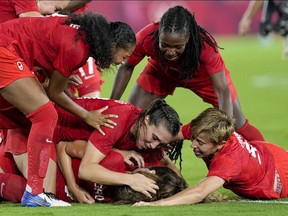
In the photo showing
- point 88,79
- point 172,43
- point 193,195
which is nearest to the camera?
point 193,195

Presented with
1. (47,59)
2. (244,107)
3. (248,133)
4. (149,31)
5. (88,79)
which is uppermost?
(47,59)

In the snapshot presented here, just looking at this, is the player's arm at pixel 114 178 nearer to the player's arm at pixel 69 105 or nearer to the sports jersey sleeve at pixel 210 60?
the player's arm at pixel 69 105

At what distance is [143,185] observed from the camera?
7.01 m

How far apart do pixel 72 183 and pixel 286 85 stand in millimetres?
12080

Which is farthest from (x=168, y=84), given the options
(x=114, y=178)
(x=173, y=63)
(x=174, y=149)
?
(x=114, y=178)

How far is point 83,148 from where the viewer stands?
741 cm

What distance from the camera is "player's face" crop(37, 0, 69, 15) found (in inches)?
384

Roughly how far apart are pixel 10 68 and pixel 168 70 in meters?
2.18

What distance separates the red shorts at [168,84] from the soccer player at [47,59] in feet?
5.46

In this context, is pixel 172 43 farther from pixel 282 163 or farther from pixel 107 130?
pixel 282 163

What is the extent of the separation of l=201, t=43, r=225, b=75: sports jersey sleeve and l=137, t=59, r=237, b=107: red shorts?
0.57 m

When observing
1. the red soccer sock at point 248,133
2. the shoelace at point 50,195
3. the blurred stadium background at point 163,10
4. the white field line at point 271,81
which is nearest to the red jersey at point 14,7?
the shoelace at point 50,195

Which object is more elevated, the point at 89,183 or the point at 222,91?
the point at 222,91

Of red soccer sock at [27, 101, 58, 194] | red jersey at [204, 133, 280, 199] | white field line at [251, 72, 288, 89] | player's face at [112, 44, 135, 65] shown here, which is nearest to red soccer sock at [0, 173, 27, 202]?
red soccer sock at [27, 101, 58, 194]
